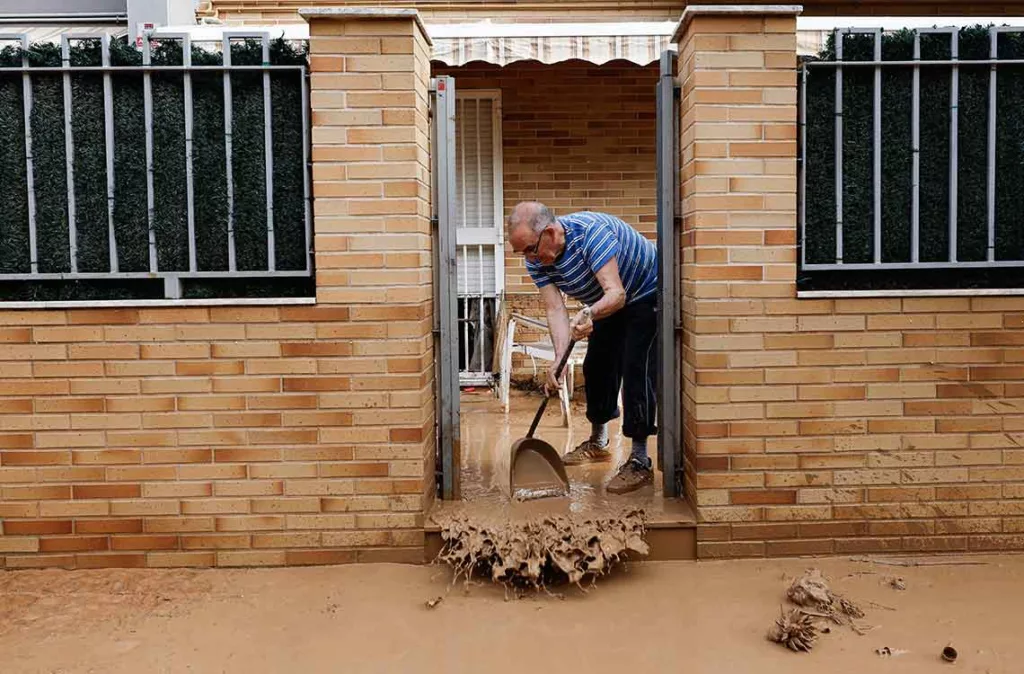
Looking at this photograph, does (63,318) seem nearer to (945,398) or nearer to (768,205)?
(768,205)

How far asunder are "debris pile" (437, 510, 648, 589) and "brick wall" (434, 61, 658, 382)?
14.5ft

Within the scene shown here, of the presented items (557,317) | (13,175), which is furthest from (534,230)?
A: (13,175)

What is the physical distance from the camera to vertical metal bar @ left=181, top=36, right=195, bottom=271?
12.7 feet

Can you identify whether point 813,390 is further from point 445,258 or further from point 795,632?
point 445,258

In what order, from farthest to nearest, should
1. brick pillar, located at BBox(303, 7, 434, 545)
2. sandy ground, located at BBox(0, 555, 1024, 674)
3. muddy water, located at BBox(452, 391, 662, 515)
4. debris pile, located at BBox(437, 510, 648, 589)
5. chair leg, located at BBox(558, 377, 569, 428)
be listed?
chair leg, located at BBox(558, 377, 569, 428)
muddy water, located at BBox(452, 391, 662, 515)
brick pillar, located at BBox(303, 7, 434, 545)
debris pile, located at BBox(437, 510, 648, 589)
sandy ground, located at BBox(0, 555, 1024, 674)

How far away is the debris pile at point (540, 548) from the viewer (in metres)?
3.66

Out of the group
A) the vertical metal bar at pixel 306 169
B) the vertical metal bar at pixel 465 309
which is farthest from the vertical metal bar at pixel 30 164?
the vertical metal bar at pixel 465 309

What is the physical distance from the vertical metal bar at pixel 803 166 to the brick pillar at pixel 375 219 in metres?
1.65

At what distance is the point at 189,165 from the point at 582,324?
197 cm

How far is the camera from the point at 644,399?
4.73 meters

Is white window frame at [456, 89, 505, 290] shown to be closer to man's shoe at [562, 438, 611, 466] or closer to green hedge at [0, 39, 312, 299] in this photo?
man's shoe at [562, 438, 611, 466]

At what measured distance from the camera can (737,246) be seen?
12.8 ft

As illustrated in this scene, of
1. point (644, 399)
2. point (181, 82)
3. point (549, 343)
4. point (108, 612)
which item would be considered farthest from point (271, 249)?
point (549, 343)

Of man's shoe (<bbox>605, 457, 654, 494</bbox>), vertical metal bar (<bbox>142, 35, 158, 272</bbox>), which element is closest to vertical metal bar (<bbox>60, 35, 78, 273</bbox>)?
vertical metal bar (<bbox>142, 35, 158, 272</bbox>)
